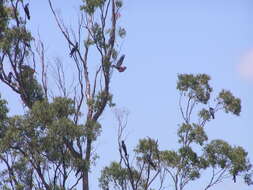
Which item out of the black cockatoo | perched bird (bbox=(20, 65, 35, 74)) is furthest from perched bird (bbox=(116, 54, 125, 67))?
perched bird (bbox=(20, 65, 35, 74))

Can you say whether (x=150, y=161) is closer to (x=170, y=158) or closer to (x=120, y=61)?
(x=170, y=158)

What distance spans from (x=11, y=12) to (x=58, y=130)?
5545 mm

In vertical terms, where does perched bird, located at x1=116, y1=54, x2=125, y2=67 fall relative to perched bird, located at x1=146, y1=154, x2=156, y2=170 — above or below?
above

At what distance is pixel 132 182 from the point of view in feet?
91.8

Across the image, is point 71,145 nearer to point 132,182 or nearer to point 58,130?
point 58,130

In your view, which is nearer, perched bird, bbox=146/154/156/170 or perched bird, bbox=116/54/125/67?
perched bird, bbox=116/54/125/67

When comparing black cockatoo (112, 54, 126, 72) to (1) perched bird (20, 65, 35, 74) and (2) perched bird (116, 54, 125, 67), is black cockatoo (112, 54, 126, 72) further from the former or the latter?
(1) perched bird (20, 65, 35, 74)

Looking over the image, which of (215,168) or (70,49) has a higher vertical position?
(70,49)

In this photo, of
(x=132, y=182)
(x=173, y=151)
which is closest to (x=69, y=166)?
(x=132, y=182)

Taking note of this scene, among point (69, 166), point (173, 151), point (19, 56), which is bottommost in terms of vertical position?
point (69, 166)

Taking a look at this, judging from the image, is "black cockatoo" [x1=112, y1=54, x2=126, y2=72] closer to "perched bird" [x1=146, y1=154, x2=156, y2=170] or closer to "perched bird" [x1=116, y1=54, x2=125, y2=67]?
"perched bird" [x1=116, y1=54, x2=125, y2=67]

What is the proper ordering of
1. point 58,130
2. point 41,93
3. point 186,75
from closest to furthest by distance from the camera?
point 58,130 < point 41,93 < point 186,75

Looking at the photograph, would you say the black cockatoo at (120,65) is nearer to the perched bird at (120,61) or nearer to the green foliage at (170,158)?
the perched bird at (120,61)

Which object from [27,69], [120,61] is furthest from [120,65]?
[27,69]
